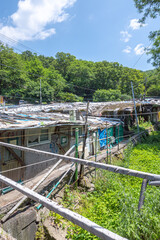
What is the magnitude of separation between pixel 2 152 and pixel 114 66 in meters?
42.8

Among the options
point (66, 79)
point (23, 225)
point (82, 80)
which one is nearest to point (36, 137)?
point (23, 225)

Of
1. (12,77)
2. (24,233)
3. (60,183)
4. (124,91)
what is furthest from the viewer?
(124,91)

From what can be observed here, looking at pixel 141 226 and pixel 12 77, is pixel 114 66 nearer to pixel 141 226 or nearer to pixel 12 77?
pixel 12 77

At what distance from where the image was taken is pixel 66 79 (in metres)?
43.9

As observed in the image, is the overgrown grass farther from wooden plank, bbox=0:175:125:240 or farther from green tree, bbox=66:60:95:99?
green tree, bbox=66:60:95:99

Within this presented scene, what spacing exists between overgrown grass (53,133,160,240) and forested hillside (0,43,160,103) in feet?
83.7

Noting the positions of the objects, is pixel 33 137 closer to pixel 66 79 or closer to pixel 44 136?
pixel 44 136

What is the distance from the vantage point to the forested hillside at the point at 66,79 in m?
27.9

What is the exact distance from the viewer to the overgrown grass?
194cm

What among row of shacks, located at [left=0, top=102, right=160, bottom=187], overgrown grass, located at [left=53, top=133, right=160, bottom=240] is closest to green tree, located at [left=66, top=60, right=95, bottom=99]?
row of shacks, located at [left=0, top=102, right=160, bottom=187]

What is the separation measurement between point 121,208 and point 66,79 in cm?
4361

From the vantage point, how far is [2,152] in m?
5.10

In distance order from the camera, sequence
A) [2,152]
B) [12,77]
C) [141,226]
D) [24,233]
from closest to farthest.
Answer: [141,226] → [24,233] → [2,152] → [12,77]

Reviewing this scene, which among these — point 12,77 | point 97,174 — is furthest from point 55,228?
point 12,77
